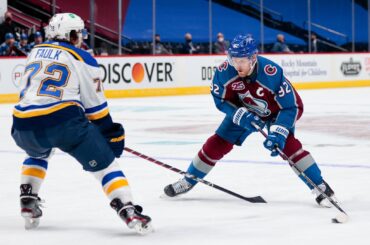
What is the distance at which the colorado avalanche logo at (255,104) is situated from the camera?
16.7ft

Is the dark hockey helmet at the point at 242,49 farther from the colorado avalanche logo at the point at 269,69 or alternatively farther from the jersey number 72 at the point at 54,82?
the jersey number 72 at the point at 54,82

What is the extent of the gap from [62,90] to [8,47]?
1178 centimetres

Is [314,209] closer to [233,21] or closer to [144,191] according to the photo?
[144,191]

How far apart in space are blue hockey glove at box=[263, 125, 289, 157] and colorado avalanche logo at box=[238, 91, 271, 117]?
186mm

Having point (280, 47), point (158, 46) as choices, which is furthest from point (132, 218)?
point (280, 47)

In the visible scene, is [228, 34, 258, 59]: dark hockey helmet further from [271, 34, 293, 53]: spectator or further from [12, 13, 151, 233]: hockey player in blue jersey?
[271, 34, 293, 53]: spectator

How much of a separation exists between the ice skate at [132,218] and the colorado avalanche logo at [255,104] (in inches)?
48.3

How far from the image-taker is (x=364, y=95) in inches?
686

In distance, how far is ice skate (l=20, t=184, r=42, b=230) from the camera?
4320 millimetres

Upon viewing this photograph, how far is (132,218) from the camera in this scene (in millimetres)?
4109

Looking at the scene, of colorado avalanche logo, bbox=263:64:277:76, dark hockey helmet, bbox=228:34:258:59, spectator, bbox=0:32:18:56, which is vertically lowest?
colorado avalanche logo, bbox=263:64:277:76

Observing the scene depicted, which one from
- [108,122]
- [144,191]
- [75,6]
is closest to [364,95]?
[75,6]

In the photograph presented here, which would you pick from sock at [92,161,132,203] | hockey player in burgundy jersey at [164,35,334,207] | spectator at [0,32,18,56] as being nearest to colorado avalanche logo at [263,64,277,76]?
hockey player in burgundy jersey at [164,35,334,207]

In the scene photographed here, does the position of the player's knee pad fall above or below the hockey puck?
above
